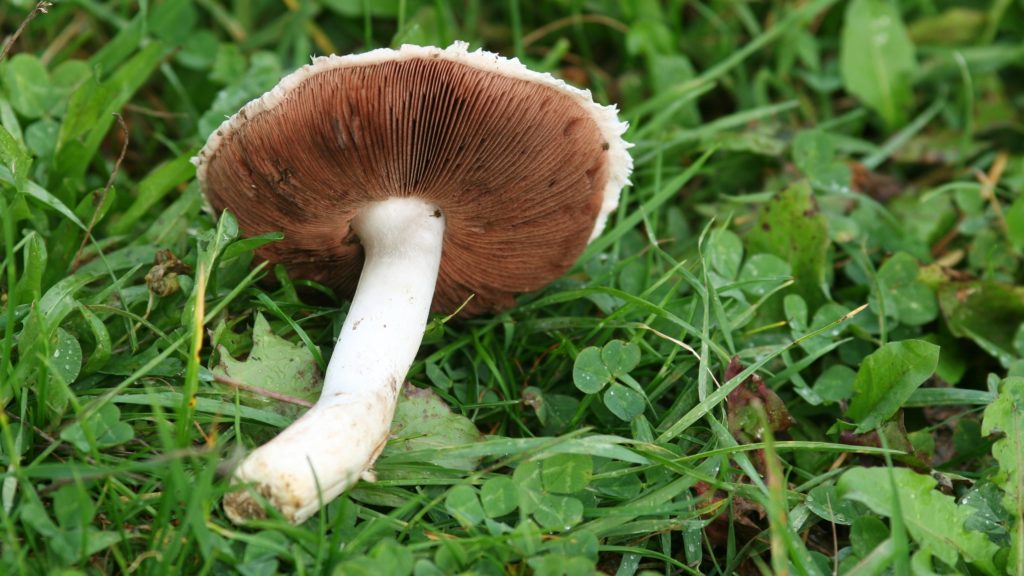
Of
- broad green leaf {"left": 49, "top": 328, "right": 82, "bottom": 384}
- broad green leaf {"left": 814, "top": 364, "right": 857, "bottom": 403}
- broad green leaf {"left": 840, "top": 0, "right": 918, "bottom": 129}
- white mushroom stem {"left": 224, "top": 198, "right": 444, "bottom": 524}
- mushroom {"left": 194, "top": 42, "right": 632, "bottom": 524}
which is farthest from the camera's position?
broad green leaf {"left": 840, "top": 0, "right": 918, "bottom": 129}

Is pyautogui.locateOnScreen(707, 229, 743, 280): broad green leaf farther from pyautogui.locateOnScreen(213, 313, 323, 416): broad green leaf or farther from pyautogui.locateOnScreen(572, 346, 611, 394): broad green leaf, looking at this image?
pyautogui.locateOnScreen(213, 313, 323, 416): broad green leaf

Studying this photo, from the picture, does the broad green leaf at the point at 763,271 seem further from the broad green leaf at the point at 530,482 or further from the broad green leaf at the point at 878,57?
the broad green leaf at the point at 878,57

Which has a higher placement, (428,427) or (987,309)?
(428,427)

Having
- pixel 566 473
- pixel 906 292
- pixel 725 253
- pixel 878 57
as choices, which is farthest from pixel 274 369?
pixel 878 57

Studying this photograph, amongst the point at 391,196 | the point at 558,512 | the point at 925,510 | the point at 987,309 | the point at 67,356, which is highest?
the point at 391,196

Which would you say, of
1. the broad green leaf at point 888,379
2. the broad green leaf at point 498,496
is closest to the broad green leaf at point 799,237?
the broad green leaf at point 888,379

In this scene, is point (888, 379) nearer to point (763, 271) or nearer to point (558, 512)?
point (763, 271)

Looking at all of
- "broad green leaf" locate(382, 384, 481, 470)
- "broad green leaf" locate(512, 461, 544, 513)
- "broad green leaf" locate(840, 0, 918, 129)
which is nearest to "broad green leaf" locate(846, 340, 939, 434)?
"broad green leaf" locate(512, 461, 544, 513)
